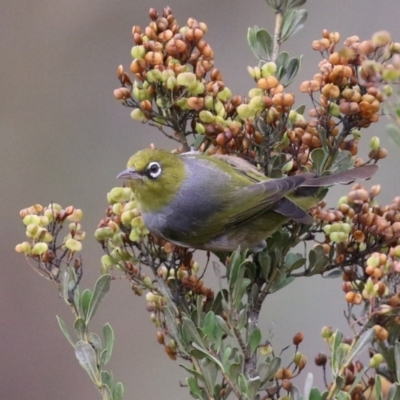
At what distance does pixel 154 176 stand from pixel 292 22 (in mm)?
457

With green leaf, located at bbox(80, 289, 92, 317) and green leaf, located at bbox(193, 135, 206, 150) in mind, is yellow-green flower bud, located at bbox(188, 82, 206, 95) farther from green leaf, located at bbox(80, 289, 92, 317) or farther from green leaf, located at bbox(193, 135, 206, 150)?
green leaf, located at bbox(80, 289, 92, 317)

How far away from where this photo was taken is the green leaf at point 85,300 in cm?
118

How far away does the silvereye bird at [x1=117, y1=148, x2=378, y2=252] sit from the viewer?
1.51 meters

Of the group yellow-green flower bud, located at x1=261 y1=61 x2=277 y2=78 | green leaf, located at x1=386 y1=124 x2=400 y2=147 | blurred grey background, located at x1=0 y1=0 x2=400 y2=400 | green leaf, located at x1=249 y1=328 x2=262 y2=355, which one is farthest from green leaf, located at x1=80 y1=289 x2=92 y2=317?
blurred grey background, located at x1=0 y1=0 x2=400 y2=400

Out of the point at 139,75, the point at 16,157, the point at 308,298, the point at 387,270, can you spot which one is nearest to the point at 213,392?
the point at 387,270

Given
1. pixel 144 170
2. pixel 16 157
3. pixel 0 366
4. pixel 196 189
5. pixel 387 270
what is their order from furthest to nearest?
pixel 16 157
pixel 0 366
pixel 196 189
pixel 144 170
pixel 387 270

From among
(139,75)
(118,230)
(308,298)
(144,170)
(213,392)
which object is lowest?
(308,298)

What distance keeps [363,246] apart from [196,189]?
0.54m

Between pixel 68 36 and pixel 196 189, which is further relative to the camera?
pixel 68 36

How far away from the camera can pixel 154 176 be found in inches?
64.2

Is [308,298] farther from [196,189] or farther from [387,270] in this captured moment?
[387,270]

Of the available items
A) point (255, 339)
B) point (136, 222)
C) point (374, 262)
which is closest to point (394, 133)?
point (374, 262)

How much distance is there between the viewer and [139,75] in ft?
4.40

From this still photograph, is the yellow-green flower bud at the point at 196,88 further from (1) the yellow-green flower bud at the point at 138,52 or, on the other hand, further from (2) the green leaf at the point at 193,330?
(2) the green leaf at the point at 193,330
